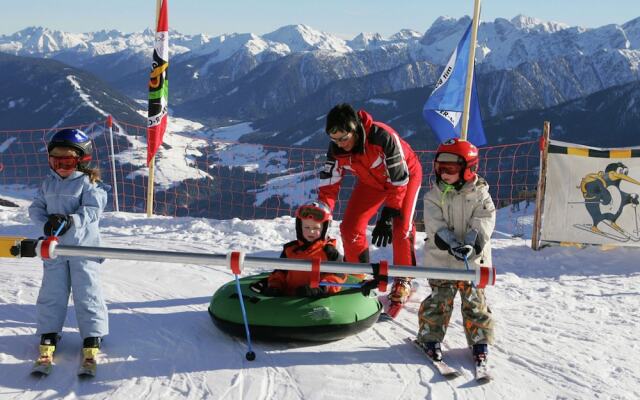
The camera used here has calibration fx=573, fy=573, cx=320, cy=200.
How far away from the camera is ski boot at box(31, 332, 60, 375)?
12.8 ft

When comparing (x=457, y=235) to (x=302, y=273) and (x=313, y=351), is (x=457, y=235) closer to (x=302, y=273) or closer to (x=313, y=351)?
(x=302, y=273)

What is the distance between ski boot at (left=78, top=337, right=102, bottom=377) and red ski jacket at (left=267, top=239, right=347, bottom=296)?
4.85 ft

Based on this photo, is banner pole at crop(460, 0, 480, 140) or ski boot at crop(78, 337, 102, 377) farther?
banner pole at crop(460, 0, 480, 140)

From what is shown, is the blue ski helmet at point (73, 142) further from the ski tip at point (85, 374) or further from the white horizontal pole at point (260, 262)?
the ski tip at point (85, 374)

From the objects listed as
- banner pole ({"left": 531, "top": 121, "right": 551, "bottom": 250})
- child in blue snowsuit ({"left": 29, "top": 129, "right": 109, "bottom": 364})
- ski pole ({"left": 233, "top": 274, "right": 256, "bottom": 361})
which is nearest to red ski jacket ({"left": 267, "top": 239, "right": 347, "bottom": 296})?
ski pole ({"left": 233, "top": 274, "right": 256, "bottom": 361})

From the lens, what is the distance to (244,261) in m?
3.51

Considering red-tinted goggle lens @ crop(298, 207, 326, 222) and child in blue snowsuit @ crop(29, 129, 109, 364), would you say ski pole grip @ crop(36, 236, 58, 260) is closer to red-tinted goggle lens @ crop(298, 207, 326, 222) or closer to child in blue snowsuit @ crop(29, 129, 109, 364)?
child in blue snowsuit @ crop(29, 129, 109, 364)

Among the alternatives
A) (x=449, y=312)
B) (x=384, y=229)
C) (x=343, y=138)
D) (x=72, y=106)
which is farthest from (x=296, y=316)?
(x=72, y=106)

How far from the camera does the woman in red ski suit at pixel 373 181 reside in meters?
4.79

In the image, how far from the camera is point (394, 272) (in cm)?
345

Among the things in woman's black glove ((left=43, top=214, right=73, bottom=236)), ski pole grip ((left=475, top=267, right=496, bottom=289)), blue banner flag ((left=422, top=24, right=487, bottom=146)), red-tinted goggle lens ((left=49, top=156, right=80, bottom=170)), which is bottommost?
ski pole grip ((left=475, top=267, right=496, bottom=289))

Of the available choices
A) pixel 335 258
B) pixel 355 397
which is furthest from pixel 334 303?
pixel 355 397

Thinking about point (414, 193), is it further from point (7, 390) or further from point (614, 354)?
point (7, 390)

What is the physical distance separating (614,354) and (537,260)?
3333 millimetres
